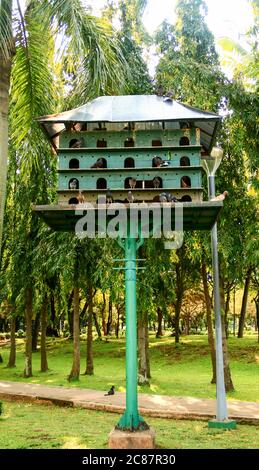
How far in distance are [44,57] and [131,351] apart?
6.27 m

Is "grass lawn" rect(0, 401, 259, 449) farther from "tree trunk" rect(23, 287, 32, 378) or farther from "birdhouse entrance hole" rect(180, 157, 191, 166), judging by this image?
"tree trunk" rect(23, 287, 32, 378)

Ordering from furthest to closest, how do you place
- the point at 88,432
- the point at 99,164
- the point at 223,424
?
the point at 223,424, the point at 88,432, the point at 99,164

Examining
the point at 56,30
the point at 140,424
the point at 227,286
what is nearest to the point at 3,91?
the point at 56,30

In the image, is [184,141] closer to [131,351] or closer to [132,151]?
[132,151]

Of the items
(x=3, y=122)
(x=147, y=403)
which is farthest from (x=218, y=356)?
(x=3, y=122)

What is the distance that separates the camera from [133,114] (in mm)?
7922

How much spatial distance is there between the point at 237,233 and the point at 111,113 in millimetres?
7314

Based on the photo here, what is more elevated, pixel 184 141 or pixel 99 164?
pixel 184 141

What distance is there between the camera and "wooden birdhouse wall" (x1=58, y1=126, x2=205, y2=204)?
308 inches

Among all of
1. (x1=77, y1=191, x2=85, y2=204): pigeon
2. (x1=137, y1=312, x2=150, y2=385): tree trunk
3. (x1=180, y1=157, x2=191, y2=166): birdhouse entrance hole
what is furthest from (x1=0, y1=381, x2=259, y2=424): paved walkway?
(x1=77, y1=191, x2=85, y2=204): pigeon

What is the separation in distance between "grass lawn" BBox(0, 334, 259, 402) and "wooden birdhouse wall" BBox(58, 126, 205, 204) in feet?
26.7

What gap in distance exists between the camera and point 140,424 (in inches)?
282

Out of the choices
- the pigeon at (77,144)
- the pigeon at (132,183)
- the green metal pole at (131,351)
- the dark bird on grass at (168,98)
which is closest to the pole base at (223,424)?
the green metal pole at (131,351)

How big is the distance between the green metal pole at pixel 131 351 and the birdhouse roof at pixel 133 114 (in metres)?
1.99
